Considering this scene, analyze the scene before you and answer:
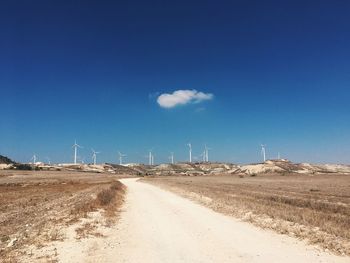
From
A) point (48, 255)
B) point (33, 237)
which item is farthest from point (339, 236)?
point (33, 237)

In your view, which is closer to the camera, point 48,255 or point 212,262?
point 212,262

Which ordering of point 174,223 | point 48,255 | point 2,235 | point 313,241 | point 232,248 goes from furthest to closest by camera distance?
point 174,223, point 2,235, point 313,241, point 232,248, point 48,255

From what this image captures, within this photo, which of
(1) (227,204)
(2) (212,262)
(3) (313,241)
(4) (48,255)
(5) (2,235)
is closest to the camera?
(2) (212,262)

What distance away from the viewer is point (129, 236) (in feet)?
65.5

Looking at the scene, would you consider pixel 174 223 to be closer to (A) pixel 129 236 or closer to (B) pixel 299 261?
(A) pixel 129 236

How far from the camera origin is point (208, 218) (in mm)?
26531

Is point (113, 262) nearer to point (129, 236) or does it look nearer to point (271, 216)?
point (129, 236)

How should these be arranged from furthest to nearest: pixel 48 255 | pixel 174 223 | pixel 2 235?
1. pixel 174 223
2. pixel 2 235
3. pixel 48 255

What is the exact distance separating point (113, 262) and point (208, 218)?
1350 cm

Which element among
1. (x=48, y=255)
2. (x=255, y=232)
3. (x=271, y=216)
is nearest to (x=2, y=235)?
(x=48, y=255)

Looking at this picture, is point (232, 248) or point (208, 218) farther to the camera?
point (208, 218)

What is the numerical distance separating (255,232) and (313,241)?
3.67m

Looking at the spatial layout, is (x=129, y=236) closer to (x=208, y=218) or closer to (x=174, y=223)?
(x=174, y=223)

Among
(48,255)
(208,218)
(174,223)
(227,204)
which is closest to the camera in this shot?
(48,255)
